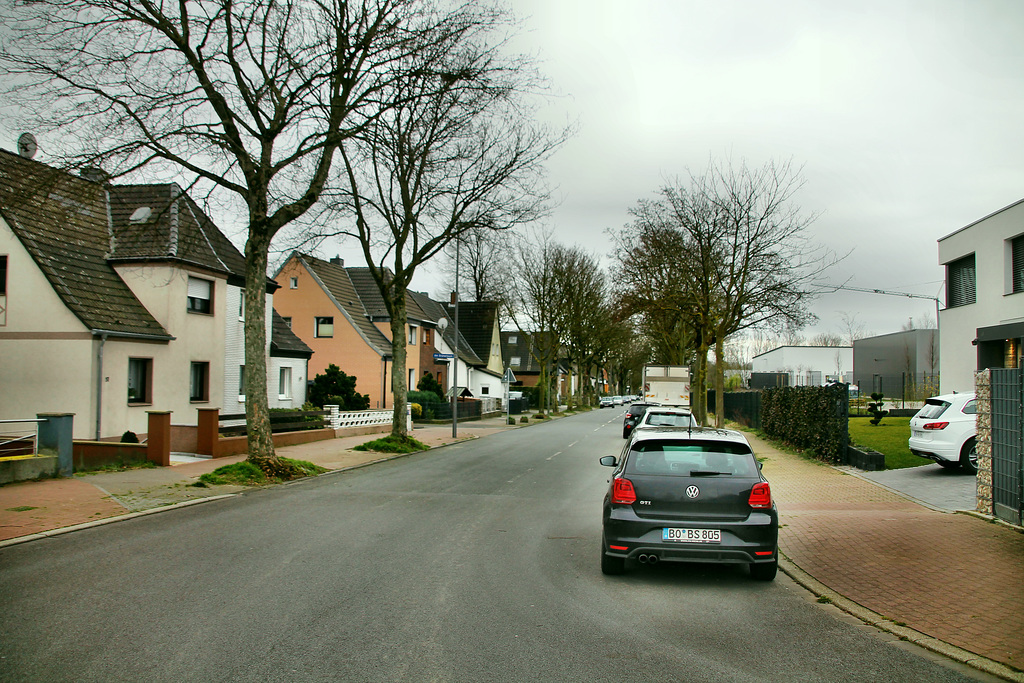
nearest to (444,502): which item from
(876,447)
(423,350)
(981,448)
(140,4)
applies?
(981,448)

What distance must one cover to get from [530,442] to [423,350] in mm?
22427

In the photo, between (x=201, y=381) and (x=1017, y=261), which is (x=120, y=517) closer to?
(x=201, y=381)

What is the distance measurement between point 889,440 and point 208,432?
61.4 ft

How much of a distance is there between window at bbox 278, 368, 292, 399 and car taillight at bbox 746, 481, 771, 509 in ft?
87.3

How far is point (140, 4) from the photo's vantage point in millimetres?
14328

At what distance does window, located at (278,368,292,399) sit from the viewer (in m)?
31.3

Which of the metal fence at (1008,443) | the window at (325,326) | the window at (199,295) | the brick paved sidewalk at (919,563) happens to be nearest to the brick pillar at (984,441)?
the metal fence at (1008,443)

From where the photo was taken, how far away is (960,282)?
1152 inches

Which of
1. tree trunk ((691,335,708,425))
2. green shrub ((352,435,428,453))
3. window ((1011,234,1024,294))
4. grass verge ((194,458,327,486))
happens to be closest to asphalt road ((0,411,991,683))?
grass verge ((194,458,327,486))

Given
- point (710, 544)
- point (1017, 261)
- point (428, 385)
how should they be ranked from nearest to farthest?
point (710, 544) < point (1017, 261) < point (428, 385)

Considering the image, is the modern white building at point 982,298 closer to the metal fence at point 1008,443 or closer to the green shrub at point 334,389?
the metal fence at point 1008,443

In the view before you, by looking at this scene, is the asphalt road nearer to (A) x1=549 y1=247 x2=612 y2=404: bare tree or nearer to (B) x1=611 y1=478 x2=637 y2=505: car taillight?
(B) x1=611 y1=478 x2=637 y2=505: car taillight

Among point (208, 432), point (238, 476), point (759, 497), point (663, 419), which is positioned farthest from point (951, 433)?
point (208, 432)

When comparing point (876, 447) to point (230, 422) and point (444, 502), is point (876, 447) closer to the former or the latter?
point (444, 502)
